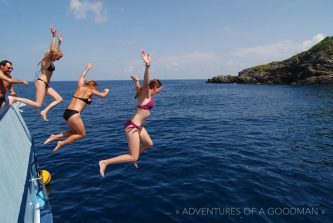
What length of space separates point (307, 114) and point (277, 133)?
14.0 m

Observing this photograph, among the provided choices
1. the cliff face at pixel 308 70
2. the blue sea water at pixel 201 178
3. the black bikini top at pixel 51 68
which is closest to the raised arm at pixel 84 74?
the black bikini top at pixel 51 68

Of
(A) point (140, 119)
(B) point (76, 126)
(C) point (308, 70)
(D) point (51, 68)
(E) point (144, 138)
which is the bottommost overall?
(E) point (144, 138)

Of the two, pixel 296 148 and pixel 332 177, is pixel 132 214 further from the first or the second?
pixel 296 148

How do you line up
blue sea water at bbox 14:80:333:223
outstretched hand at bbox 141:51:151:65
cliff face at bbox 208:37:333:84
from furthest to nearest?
cliff face at bbox 208:37:333:84 < blue sea water at bbox 14:80:333:223 < outstretched hand at bbox 141:51:151:65

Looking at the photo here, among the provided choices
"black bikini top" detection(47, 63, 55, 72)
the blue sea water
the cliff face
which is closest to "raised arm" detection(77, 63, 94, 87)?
"black bikini top" detection(47, 63, 55, 72)

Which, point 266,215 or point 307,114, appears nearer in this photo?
point 266,215

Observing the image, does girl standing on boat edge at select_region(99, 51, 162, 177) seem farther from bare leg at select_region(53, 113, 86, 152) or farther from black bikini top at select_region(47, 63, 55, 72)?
black bikini top at select_region(47, 63, 55, 72)

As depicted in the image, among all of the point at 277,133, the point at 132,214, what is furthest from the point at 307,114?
the point at 132,214

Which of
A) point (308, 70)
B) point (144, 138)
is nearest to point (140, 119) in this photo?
point (144, 138)

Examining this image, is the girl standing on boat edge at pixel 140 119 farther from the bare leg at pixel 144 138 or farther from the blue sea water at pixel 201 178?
the blue sea water at pixel 201 178

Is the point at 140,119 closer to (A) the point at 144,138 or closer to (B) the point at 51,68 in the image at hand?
(A) the point at 144,138

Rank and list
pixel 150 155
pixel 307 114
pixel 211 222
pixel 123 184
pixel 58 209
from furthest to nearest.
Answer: pixel 307 114
pixel 150 155
pixel 123 184
pixel 58 209
pixel 211 222

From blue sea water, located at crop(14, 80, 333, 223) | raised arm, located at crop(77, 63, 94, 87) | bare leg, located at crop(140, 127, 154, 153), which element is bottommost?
blue sea water, located at crop(14, 80, 333, 223)

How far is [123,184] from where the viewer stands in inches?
544
